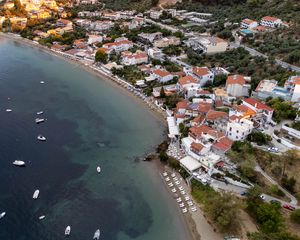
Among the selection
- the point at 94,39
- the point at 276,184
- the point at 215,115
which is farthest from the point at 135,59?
the point at 276,184

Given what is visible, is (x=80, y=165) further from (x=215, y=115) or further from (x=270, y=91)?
(x=270, y=91)

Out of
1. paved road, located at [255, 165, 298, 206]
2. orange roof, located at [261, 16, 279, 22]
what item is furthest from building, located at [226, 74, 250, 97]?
orange roof, located at [261, 16, 279, 22]

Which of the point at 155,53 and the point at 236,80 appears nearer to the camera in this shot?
the point at 236,80

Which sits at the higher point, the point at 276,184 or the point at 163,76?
the point at 276,184

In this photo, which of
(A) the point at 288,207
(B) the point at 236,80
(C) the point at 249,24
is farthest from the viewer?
(C) the point at 249,24

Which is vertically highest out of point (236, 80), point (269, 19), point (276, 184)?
point (269, 19)

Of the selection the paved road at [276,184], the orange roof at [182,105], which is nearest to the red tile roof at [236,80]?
the orange roof at [182,105]

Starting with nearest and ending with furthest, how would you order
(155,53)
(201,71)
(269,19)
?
1. (201,71)
2. (155,53)
3. (269,19)

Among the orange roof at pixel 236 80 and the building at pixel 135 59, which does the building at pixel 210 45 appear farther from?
the orange roof at pixel 236 80
